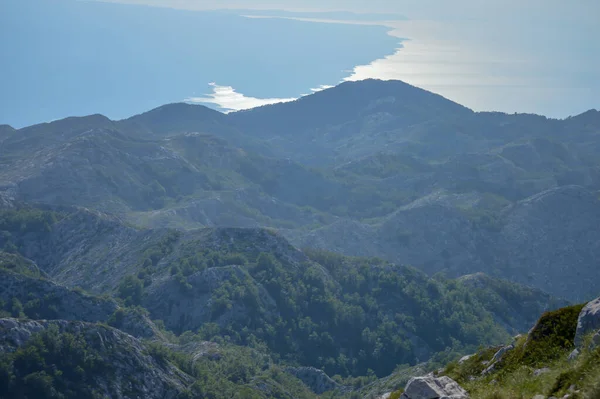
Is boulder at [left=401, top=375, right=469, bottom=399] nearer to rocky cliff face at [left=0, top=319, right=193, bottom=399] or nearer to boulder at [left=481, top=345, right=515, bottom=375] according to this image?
boulder at [left=481, top=345, right=515, bottom=375]

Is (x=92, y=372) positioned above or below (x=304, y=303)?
above

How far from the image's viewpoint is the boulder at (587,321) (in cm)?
2162

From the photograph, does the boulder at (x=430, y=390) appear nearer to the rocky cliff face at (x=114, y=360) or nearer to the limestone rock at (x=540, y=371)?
the limestone rock at (x=540, y=371)

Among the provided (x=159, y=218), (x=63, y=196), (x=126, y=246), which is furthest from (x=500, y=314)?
(x=63, y=196)

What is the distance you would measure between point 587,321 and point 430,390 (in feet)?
18.9

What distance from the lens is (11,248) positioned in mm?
108312

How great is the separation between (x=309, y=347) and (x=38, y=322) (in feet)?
159

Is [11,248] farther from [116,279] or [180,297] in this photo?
[180,297]

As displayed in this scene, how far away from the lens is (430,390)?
68.6ft

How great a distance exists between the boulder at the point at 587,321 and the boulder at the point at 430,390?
4.27 meters

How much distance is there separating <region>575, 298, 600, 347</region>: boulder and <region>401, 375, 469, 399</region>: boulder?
14.0 feet

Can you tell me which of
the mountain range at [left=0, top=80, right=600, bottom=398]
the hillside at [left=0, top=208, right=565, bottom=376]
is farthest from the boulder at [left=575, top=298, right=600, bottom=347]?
the hillside at [left=0, top=208, right=565, bottom=376]

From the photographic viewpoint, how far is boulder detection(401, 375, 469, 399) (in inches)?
816

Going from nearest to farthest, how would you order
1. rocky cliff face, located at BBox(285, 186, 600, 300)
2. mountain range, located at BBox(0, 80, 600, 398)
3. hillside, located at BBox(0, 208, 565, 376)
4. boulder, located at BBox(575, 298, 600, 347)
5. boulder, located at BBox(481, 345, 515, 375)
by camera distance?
boulder, located at BBox(575, 298, 600, 347), boulder, located at BBox(481, 345, 515, 375), mountain range, located at BBox(0, 80, 600, 398), hillside, located at BBox(0, 208, 565, 376), rocky cliff face, located at BBox(285, 186, 600, 300)
